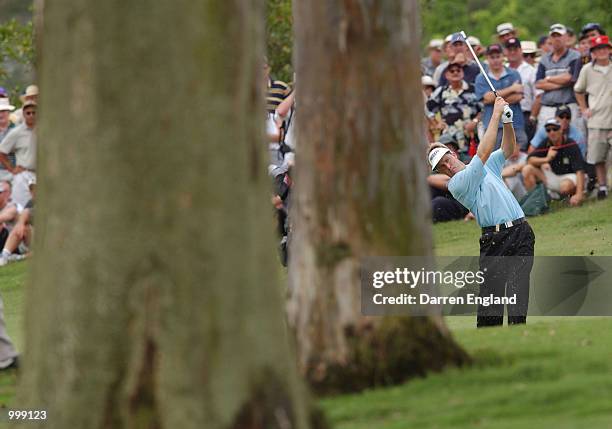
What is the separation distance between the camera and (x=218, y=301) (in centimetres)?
602

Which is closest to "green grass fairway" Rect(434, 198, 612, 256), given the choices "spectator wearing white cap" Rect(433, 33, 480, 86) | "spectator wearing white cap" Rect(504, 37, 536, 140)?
"spectator wearing white cap" Rect(504, 37, 536, 140)

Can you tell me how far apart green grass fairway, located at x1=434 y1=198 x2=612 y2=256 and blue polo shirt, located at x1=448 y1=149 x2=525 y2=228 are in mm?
5254

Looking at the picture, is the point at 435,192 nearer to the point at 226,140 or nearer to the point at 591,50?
the point at 591,50

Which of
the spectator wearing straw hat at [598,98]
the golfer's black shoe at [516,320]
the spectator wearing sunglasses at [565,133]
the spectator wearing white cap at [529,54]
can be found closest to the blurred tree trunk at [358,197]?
the golfer's black shoe at [516,320]

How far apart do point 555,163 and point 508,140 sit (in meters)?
7.90

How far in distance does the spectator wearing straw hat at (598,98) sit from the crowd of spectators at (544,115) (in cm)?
1

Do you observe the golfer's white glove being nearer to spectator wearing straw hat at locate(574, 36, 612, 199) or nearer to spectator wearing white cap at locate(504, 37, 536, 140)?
spectator wearing straw hat at locate(574, 36, 612, 199)

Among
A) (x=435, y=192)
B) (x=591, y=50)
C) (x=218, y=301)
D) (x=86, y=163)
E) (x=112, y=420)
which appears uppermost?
(x=591, y=50)

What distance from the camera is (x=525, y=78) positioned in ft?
67.5

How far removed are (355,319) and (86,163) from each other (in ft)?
8.89

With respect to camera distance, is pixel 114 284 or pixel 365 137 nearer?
pixel 114 284

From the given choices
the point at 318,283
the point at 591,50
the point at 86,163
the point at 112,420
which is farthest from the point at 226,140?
the point at 591,50

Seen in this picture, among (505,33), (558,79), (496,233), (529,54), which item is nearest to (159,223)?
(496,233)

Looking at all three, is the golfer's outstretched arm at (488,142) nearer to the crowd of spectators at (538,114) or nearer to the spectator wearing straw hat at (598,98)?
the crowd of spectators at (538,114)
